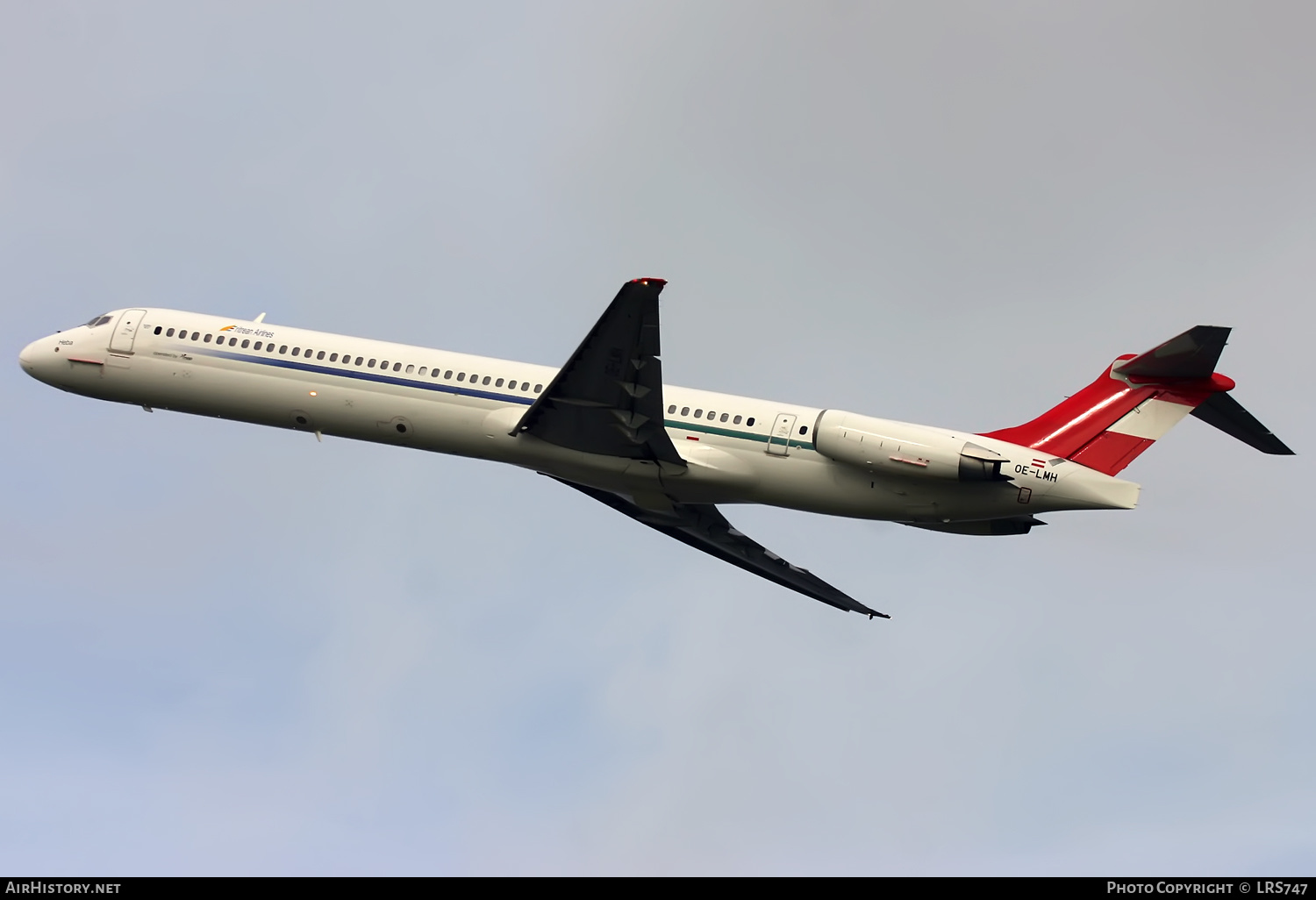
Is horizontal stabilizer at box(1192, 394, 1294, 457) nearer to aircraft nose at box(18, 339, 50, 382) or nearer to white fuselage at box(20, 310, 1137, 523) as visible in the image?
white fuselage at box(20, 310, 1137, 523)

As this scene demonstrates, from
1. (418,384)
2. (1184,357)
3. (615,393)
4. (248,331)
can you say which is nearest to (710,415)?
(615,393)

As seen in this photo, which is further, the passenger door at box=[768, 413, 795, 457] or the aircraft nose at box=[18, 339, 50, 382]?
the aircraft nose at box=[18, 339, 50, 382]

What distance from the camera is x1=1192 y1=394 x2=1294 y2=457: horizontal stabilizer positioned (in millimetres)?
28375

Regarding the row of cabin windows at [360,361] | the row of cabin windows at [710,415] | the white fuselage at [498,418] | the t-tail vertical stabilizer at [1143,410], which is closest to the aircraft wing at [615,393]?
the white fuselage at [498,418]

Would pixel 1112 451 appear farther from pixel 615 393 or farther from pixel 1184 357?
pixel 615 393

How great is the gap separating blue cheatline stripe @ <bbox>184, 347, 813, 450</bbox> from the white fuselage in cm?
3

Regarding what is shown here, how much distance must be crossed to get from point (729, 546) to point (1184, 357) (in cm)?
1168

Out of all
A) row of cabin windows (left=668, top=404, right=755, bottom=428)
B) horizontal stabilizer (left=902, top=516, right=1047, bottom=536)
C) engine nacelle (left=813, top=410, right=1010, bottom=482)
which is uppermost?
row of cabin windows (left=668, top=404, right=755, bottom=428)

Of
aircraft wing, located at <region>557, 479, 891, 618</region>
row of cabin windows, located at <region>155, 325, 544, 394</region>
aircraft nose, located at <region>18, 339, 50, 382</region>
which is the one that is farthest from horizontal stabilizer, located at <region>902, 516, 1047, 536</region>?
aircraft nose, located at <region>18, 339, 50, 382</region>

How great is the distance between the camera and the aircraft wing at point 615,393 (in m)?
26.8

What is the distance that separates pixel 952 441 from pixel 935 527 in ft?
8.40

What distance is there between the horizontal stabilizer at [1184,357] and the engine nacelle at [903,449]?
163 inches

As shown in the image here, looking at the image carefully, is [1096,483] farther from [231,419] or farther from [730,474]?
[231,419]

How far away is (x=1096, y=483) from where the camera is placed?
28250mm
